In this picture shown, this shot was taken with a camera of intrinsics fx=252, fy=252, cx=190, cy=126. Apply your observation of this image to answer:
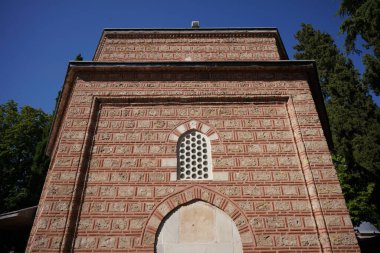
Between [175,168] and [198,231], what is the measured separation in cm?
121

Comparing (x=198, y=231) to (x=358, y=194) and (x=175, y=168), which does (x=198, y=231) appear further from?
(x=358, y=194)

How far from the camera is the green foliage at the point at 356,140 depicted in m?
13.3

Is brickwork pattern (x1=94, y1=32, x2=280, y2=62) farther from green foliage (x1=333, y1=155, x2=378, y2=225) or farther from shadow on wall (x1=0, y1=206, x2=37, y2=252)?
green foliage (x1=333, y1=155, x2=378, y2=225)

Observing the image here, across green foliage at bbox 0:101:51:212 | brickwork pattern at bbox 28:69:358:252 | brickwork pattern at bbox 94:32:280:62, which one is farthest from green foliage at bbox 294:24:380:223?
green foliage at bbox 0:101:51:212

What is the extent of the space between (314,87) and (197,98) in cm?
295

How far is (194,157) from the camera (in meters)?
5.11

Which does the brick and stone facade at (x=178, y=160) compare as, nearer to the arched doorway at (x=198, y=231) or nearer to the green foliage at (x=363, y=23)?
the arched doorway at (x=198, y=231)

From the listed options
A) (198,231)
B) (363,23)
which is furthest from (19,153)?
(363,23)

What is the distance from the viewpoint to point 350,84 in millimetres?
15305

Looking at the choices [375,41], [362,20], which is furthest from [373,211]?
[362,20]

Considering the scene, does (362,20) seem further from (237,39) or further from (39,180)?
(39,180)

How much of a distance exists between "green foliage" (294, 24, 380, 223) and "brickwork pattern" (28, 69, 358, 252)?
408 inches

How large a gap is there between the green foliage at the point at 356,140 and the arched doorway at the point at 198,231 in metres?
12.2

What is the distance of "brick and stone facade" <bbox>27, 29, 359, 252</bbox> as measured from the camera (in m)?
4.28
